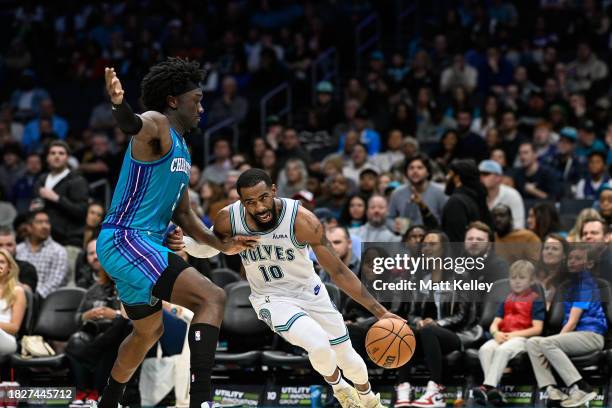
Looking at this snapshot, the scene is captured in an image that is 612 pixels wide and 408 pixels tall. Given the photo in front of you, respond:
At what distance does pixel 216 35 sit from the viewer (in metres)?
21.0

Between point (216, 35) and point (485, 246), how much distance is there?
11.5 meters

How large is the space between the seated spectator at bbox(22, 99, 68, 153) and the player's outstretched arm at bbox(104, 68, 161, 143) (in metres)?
11.3

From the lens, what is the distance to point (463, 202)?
1193cm

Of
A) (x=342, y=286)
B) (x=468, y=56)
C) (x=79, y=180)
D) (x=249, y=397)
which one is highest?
(x=468, y=56)

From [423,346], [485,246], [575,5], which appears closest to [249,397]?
[423,346]

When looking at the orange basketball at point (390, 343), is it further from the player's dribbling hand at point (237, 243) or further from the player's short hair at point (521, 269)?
the player's short hair at point (521, 269)

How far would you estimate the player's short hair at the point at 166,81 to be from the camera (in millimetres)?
7688

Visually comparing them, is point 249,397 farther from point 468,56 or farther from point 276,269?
point 468,56

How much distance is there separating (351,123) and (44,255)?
6147 mm

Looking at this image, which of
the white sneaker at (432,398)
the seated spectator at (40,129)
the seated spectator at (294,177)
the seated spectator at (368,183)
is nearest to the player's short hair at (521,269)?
the white sneaker at (432,398)

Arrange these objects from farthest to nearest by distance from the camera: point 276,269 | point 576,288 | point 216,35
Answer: point 216,35 < point 576,288 < point 276,269

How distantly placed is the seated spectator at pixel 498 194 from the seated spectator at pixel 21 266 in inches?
203

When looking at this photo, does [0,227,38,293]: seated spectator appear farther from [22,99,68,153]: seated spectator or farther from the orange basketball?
[22,99,68,153]: seated spectator

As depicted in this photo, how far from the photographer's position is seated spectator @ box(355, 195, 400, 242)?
12.7 metres
